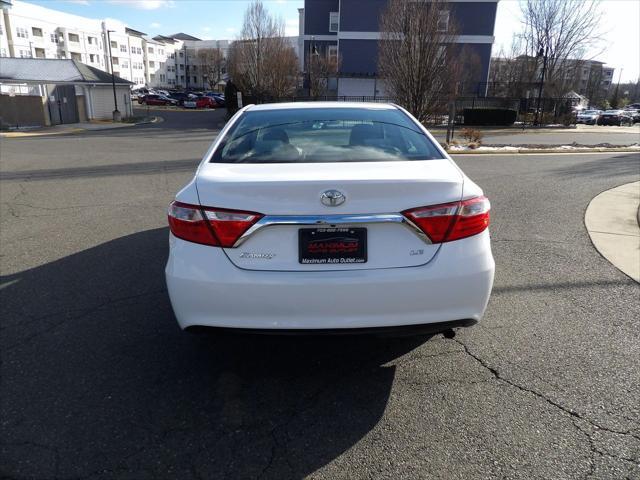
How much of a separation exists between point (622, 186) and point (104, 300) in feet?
32.4

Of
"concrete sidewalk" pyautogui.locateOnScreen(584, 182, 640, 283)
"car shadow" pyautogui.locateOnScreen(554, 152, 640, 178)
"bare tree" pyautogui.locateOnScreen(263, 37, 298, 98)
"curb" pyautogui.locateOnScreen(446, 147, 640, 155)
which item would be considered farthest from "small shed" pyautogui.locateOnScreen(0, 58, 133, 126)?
"concrete sidewalk" pyautogui.locateOnScreen(584, 182, 640, 283)

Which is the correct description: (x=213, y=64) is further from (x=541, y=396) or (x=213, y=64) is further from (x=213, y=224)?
(x=541, y=396)

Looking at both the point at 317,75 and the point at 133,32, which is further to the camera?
the point at 133,32

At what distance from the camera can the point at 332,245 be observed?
2.57 m

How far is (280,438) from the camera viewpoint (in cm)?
258

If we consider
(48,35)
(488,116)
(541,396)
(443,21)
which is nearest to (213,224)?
(541,396)

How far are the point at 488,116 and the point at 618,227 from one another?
25324 mm

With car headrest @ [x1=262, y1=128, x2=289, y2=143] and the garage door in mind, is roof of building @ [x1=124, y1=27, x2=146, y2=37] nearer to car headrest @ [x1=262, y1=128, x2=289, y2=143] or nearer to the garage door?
the garage door

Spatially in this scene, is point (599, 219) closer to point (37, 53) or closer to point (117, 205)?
point (117, 205)

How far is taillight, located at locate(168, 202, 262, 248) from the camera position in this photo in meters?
2.55

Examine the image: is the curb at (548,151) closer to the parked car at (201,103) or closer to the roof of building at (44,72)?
the roof of building at (44,72)

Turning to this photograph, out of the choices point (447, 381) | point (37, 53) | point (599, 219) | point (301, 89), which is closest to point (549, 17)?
point (301, 89)

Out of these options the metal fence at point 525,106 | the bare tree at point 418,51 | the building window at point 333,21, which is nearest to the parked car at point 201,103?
the building window at point 333,21

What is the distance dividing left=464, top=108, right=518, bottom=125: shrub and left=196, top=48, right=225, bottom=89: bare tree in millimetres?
79052
